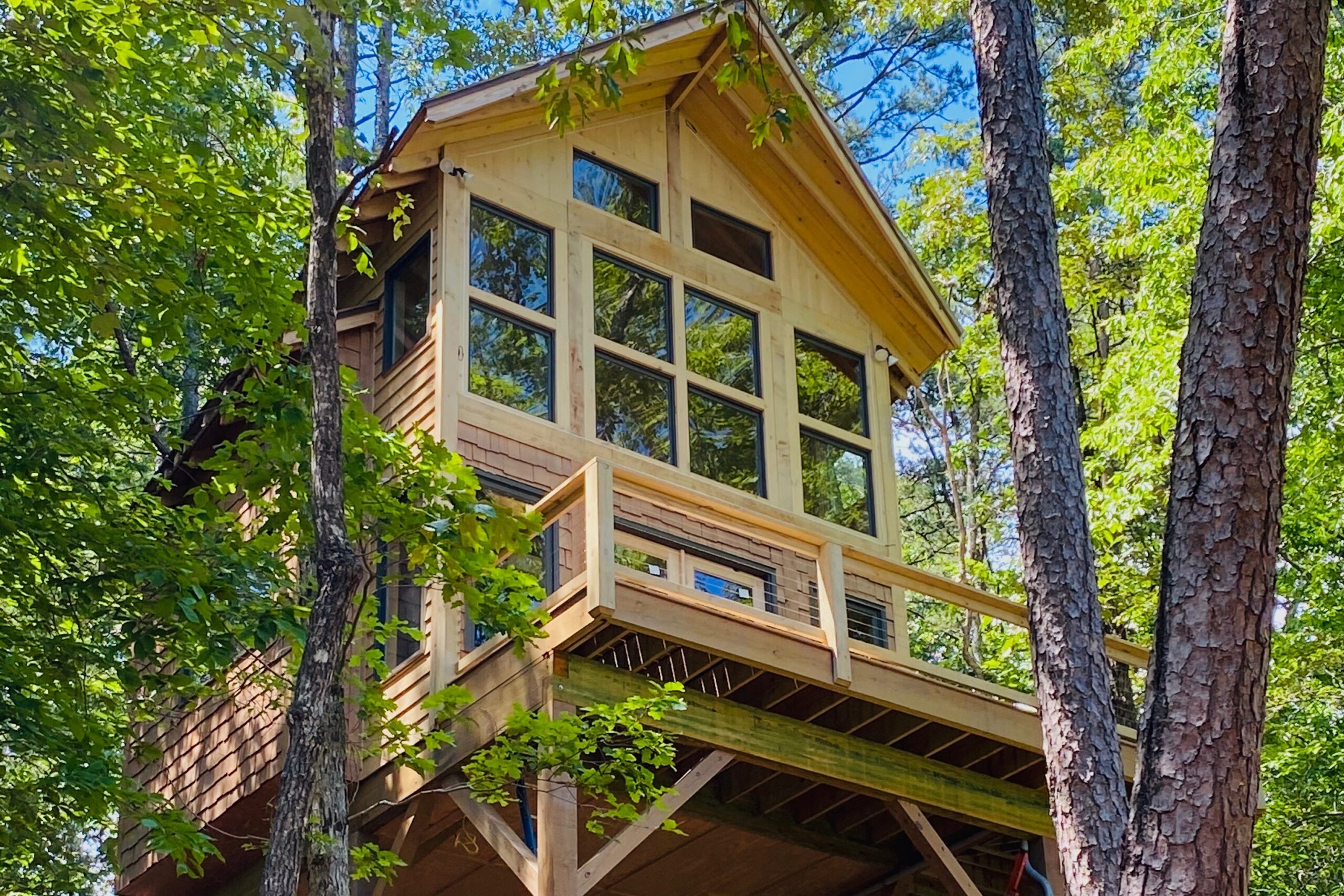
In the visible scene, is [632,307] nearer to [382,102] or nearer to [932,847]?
[932,847]

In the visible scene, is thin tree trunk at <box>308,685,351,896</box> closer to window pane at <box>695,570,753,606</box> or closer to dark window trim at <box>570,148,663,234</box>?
window pane at <box>695,570,753,606</box>

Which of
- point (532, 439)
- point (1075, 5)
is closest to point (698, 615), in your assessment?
point (532, 439)

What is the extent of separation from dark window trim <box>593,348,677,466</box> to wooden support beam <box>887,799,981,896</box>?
3.20 m

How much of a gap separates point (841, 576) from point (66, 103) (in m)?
5.25

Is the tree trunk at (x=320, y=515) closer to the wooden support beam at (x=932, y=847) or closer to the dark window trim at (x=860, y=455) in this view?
the wooden support beam at (x=932, y=847)

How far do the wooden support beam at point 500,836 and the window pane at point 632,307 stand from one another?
159 inches

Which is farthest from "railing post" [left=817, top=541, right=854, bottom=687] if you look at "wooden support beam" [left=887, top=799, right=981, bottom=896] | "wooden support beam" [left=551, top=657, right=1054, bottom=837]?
"wooden support beam" [left=887, top=799, right=981, bottom=896]

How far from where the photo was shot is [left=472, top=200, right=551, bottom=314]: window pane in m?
11.1

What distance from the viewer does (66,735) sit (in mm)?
→ 8391

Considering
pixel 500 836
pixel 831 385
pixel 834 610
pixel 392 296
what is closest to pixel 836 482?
pixel 831 385

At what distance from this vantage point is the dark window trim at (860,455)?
12.5 metres

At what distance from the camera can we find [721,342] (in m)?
12.4

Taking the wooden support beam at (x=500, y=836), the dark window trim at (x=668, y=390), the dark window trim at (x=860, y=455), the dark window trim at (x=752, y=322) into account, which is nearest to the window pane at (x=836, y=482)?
the dark window trim at (x=860, y=455)

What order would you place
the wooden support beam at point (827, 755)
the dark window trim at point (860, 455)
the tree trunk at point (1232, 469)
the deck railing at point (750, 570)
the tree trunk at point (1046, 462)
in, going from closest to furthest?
1. the tree trunk at point (1232, 469)
2. the tree trunk at point (1046, 462)
3. the deck railing at point (750, 570)
4. the wooden support beam at point (827, 755)
5. the dark window trim at point (860, 455)
